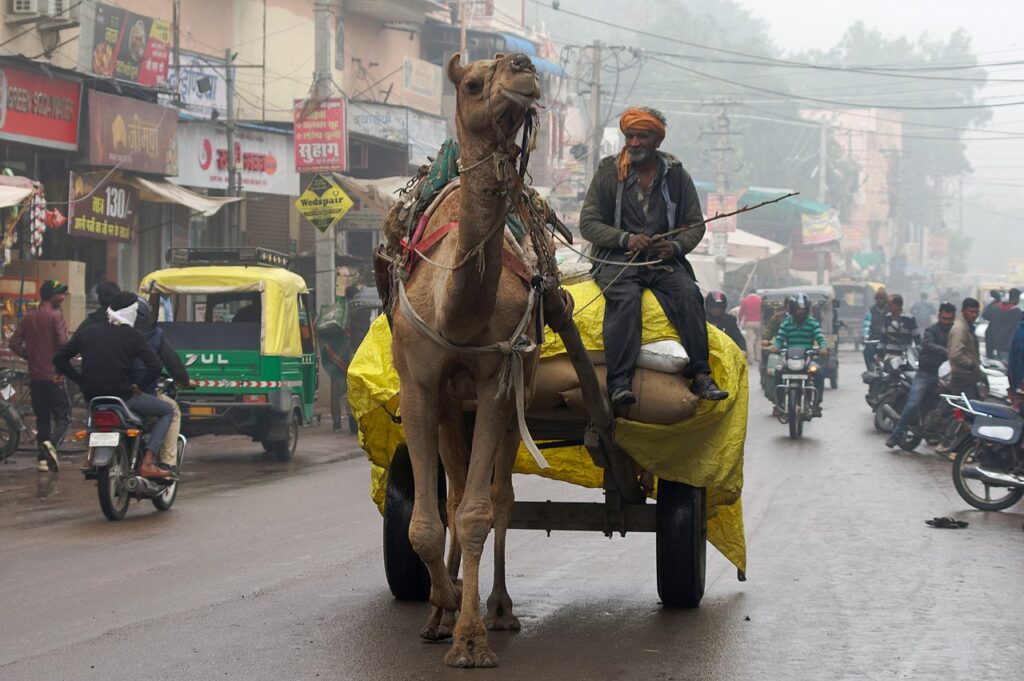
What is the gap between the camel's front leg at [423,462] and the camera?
6.88m

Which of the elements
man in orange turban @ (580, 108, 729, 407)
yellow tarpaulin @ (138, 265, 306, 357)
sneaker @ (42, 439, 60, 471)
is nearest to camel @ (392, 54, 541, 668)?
man in orange turban @ (580, 108, 729, 407)

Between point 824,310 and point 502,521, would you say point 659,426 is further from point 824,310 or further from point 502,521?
point 824,310

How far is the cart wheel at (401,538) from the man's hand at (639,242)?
5.40 feet

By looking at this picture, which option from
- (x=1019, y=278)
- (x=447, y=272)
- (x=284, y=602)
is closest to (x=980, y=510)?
Answer: (x=284, y=602)

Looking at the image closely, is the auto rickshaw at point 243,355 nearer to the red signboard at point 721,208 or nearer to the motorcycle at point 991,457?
the motorcycle at point 991,457

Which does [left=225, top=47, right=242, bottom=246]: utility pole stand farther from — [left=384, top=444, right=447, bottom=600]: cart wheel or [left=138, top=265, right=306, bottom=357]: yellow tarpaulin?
[left=384, top=444, right=447, bottom=600]: cart wheel

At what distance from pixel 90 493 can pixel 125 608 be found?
6753 mm

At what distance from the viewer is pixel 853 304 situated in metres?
61.9

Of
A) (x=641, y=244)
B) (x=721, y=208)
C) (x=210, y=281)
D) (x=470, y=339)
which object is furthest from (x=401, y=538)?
(x=721, y=208)

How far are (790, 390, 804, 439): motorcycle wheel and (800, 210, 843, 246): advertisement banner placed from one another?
57085mm

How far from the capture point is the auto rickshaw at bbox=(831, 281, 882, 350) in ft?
198

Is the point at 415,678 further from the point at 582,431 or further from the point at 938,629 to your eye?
the point at 938,629

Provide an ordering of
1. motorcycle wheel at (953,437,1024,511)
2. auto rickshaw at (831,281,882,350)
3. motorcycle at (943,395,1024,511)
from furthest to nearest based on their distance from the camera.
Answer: auto rickshaw at (831,281,882,350), motorcycle wheel at (953,437,1024,511), motorcycle at (943,395,1024,511)

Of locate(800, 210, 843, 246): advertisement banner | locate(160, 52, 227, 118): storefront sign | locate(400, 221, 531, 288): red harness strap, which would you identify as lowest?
locate(400, 221, 531, 288): red harness strap
